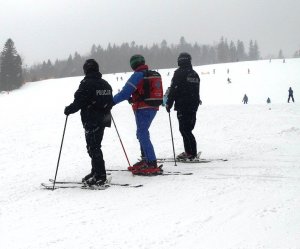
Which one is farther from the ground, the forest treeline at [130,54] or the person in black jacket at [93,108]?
the forest treeline at [130,54]

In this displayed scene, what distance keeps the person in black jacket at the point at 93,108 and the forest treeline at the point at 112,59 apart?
70975mm

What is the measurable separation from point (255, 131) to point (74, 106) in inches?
311

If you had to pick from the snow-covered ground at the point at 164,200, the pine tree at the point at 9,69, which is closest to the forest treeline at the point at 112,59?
the pine tree at the point at 9,69

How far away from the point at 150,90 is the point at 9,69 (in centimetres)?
7199

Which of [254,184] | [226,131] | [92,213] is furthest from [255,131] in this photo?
[92,213]

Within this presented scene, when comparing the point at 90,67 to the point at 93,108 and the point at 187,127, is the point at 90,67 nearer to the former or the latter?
the point at 93,108

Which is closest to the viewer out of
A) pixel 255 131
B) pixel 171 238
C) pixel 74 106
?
pixel 171 238

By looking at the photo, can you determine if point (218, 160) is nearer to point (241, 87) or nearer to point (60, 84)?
point (241, 87)

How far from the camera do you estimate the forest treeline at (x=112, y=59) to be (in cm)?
7338

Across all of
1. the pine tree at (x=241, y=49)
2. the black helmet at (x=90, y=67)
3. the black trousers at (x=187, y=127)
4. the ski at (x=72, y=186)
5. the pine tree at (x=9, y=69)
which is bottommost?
the ski at (x=72, y=186)

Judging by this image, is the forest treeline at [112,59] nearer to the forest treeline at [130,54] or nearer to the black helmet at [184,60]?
the forest treeline at [130,54]

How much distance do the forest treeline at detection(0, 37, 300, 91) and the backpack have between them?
70818mm

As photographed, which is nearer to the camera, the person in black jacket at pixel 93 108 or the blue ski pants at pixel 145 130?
the person in black jacket at pixel 93 108

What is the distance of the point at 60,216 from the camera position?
188 inches
